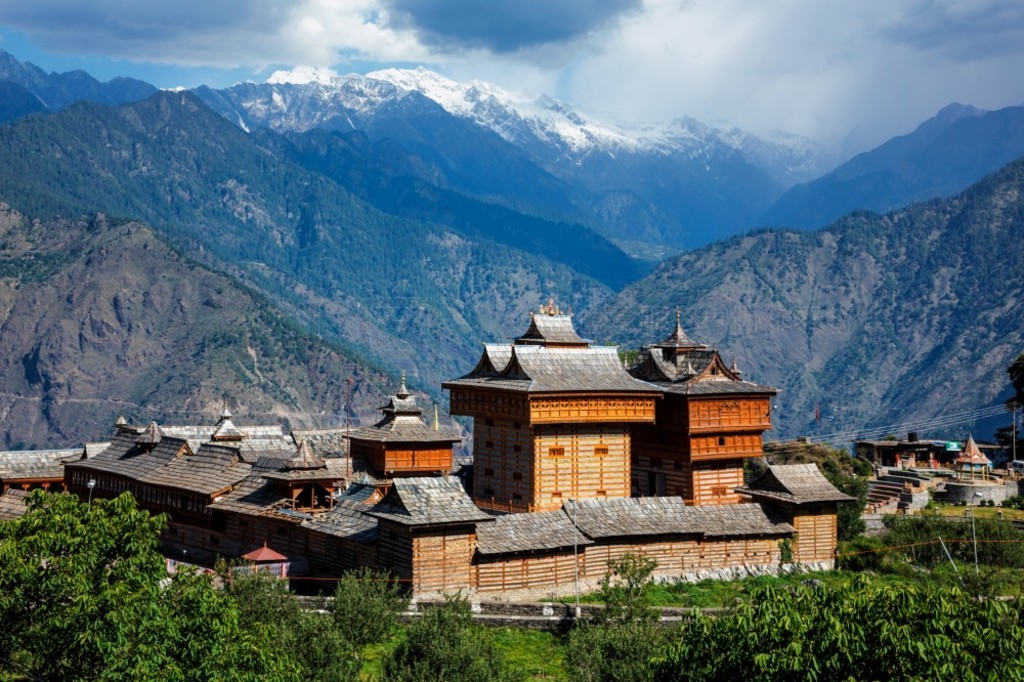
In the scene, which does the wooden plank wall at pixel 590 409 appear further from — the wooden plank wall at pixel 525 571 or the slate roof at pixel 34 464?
the slate roof at pixel 34 464

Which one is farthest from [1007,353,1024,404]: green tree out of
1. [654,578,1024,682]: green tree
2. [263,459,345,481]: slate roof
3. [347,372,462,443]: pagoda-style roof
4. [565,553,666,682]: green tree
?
[654,578,1024,682]: green tree

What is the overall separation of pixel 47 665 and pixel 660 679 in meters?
12.0

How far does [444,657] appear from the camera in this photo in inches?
1294

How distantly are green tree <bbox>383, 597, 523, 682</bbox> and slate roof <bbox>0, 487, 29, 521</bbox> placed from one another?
90.1 ft

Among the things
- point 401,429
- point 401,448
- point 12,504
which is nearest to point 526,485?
point 401,448

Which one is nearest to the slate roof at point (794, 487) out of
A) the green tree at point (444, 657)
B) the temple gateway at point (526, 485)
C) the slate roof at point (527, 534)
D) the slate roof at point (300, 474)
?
the temple gateway at point (526, 485)

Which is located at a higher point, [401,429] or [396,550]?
[401,429]

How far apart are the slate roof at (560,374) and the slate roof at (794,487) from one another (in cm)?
548

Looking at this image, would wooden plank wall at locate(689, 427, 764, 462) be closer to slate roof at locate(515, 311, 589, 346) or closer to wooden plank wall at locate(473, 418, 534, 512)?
slate roof at locate(515, 311, 589, 346)

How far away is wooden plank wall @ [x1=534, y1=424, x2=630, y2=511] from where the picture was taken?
180ft

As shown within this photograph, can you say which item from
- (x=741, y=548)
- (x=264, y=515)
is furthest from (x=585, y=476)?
(x=264, y=515)

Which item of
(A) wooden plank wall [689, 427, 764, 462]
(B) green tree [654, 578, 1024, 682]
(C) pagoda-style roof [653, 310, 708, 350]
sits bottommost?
(B) green tree [654, 578, 1024, 682]

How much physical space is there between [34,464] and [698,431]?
1263 inches

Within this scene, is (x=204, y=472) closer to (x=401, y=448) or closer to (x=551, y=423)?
(x=401, y=448)
